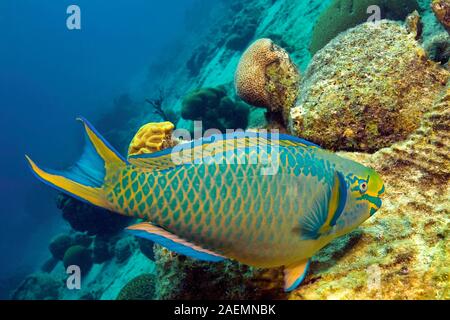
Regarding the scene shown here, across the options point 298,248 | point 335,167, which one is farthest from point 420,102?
point 298,248

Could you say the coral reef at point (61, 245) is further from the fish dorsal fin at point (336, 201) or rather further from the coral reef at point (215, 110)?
the fish dorsal fin at point (336, 201)

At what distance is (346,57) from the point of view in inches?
128

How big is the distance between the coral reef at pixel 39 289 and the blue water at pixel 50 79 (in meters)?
10.7

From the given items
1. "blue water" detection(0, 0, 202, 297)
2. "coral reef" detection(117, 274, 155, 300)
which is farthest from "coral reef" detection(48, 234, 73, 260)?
"blue water" detection(0, 0, 202, 297)

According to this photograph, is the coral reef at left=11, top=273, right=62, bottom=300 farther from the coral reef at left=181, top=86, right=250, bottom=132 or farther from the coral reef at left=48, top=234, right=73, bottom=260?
the coral reef at left=181, top=86, right=250, bottom=132

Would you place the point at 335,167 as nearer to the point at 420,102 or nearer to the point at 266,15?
the point at 420,102

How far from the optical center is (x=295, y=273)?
1.74 metres

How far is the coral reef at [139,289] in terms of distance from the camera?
7.41 meters

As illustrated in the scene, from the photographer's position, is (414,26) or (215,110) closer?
(414,26)

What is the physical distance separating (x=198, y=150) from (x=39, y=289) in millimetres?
16148

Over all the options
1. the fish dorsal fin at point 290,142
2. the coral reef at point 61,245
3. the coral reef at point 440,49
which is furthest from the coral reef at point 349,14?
the coral reef at point 61,245

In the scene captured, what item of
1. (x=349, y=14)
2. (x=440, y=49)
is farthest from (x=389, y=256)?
(x=349, y=14)

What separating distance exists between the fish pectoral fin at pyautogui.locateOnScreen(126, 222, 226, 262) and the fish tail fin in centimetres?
22

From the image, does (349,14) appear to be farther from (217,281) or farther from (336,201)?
(217,281)
